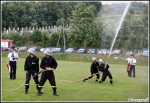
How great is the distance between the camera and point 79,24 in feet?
225

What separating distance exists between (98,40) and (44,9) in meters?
33.9

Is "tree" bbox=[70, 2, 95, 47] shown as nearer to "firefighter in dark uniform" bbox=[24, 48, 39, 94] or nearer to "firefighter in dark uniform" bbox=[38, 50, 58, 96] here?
"firefighter in dark uniform" bbox=[24, 48, 39, 94]

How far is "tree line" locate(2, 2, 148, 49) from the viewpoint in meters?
42.7

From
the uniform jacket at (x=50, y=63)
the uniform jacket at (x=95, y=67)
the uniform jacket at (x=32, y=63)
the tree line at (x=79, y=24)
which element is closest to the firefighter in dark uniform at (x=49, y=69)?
the uniform jacket at (x=50, y=63)

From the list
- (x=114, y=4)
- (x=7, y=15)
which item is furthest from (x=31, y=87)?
(x=7, y=15)

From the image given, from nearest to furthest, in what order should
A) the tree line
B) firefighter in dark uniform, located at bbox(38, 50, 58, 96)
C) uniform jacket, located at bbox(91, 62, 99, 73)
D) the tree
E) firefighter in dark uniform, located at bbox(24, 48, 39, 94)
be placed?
firefighter in dark uniform, located at bbox(38, 50, 58, 96)
firefighter in dark uniform, located at bbox(24, 48, 39, 94)
uniform jacket, located at bbox(91, 62, 99, 73)
the tree line
the tree

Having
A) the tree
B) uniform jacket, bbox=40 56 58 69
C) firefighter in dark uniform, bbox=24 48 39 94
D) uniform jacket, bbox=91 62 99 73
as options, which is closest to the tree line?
the tree

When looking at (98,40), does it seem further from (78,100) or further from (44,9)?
(78,100)

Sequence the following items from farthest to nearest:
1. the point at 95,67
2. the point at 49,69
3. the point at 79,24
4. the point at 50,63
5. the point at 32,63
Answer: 1. the point at 79,24
2. the point at 95,67
3. the point at 32,63
4. the point at 50,63
5. the point at 49,69

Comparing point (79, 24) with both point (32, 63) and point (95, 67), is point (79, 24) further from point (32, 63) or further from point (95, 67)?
point (32, 63)

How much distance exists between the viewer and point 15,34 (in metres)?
74.4

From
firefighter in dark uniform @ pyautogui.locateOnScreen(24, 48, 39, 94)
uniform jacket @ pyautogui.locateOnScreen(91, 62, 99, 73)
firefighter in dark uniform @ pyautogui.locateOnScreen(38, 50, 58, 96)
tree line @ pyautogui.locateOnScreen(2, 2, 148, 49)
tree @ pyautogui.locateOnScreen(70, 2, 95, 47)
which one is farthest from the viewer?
tree @ pyautogui.locateOnScreen(70, 2, 95, 47)

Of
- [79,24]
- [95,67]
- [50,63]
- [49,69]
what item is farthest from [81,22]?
[49,69]

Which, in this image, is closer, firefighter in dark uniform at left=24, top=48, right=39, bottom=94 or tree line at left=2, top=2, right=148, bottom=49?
firefighter in dark uniform at left=24, top=48, right=39, bottom=94
